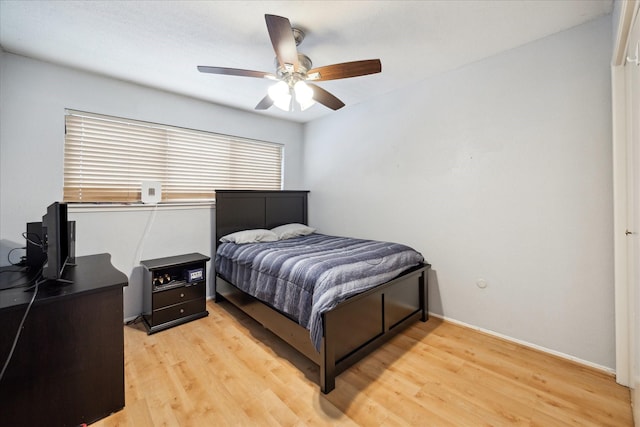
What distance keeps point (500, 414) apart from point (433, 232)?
1.61 meters

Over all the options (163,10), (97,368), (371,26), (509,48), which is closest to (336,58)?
(371,26)

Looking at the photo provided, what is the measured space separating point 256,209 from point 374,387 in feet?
8.52

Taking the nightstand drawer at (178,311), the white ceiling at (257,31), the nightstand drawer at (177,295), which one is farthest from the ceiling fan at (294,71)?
the nightstand drawer at (178,311)

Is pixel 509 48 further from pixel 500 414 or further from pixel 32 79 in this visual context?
pixel 32 79

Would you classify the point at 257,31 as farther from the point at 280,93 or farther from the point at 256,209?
the point at 256,209

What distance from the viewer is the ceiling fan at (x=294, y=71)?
5.45 ft

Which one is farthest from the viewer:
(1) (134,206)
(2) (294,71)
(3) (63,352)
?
(1) (134,206)

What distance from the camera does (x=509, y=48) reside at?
2.30 metres

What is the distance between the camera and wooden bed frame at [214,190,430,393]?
5.89 ft

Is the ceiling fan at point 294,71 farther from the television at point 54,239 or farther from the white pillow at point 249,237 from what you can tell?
the white pillow at point 249,237

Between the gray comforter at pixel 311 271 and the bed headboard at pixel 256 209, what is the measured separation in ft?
1.49

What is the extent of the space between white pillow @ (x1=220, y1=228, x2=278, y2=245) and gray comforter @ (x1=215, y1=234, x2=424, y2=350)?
0.08 m

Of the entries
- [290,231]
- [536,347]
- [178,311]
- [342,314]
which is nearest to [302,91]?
[342,314]

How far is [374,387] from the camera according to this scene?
5.90 feet
